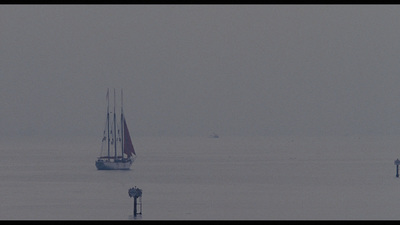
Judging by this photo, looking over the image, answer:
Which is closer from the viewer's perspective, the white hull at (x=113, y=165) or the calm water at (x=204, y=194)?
the calm water at (x=204, y=194)

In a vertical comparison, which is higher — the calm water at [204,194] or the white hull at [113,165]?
the white hull at [113,165]

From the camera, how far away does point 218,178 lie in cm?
9025

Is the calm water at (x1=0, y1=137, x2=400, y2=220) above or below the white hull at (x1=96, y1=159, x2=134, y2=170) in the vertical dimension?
below

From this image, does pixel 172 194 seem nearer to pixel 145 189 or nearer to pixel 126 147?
pixel 145 189

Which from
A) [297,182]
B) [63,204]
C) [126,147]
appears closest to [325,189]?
[297,182]

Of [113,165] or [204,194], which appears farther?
[113,165]

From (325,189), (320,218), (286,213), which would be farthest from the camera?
(325,189)

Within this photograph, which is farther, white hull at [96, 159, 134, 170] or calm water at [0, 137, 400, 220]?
white hull at [96, 159, 134, 170]

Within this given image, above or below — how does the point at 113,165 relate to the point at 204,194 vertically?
above
